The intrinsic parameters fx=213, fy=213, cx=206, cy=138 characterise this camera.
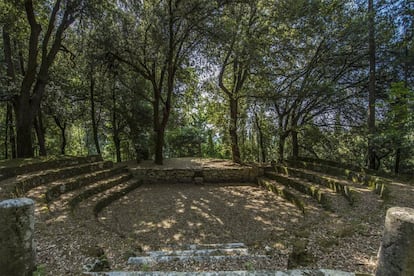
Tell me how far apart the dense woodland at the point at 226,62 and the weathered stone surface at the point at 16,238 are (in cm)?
676

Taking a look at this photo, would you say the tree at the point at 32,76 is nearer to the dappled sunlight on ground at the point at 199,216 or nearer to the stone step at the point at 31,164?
the stone step at the point at 31,164

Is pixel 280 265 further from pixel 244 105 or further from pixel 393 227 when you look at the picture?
pixel 244 105

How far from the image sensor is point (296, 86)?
27.8ft

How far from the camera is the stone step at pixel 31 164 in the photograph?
5168mm

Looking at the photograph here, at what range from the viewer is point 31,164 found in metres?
5.86

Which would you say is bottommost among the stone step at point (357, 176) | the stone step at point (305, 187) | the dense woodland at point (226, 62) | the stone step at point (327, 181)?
the stone step at point (305, 187)

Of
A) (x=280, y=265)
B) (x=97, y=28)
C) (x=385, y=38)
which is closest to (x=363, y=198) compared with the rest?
(x=280, y=265)

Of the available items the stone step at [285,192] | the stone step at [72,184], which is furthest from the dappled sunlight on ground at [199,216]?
the stone step at [72,184]

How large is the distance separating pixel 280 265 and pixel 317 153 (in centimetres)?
1219

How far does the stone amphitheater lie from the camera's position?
2137 millimetres

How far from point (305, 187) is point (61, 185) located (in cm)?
618

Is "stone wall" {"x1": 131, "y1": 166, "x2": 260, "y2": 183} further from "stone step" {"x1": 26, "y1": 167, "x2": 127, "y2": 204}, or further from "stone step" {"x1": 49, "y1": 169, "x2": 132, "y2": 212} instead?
"stone step" {"x1": 26, "y1": 167, "x2": 127, "y2": 204}

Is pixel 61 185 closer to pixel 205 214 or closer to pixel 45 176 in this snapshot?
pixel 45 176

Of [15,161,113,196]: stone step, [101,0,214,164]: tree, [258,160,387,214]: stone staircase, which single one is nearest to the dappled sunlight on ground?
[258,160,387,214]: stone staircase
